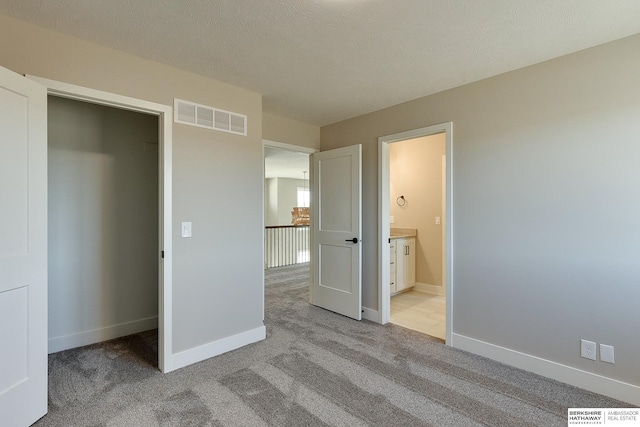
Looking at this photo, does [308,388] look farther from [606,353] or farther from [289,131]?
[289,131]

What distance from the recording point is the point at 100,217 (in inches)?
121

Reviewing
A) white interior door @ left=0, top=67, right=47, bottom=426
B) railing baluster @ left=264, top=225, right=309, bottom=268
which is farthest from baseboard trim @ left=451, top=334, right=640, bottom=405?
railing baluster @ left=264, top=225, right=309, bottom=268

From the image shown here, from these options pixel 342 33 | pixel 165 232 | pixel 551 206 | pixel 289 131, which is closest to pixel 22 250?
pixel 165 232

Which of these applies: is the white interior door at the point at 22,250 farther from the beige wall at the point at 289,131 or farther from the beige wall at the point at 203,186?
the beige wall at the point at 289,131

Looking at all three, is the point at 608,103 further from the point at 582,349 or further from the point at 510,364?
the point at 510,364

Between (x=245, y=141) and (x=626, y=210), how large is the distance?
10.0 feet

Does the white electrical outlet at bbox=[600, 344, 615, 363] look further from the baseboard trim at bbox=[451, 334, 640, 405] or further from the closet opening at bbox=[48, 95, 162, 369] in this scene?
the closet opening at bbox=[48, 95, 162, 369]

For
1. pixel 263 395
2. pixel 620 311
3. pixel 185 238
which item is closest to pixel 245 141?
pixel 185 238

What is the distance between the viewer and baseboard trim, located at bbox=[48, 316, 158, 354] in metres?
2.80

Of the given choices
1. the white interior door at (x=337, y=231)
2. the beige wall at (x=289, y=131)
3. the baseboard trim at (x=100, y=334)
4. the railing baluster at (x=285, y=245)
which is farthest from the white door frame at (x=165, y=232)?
the railing baluster at (x=285, y=245)

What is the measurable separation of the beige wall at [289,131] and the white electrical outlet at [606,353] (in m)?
3.49

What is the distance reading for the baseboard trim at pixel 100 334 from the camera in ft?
9.18

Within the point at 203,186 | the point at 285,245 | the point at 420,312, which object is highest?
the point at 203,186

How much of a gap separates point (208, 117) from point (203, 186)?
24.7 inches
